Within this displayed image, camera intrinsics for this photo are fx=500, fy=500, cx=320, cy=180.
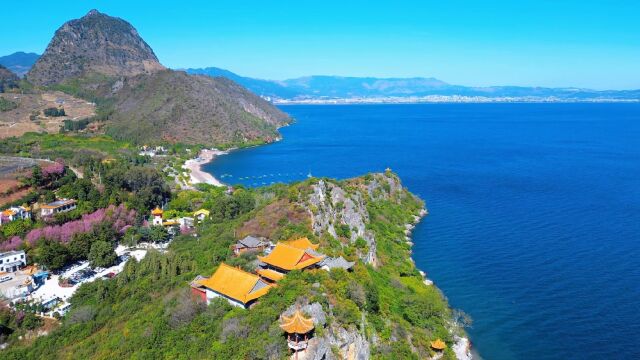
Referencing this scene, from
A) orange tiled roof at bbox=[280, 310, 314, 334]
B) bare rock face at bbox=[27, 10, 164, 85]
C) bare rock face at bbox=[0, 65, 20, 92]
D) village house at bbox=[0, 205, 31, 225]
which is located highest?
bare rock face at bbox=[27, 10, 164, 85]

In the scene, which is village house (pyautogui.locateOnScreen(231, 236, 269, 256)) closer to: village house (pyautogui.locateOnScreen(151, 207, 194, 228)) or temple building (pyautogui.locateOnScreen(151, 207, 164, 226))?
village house (pyautogui.locateOnScreen(151, 207, 194, 228))

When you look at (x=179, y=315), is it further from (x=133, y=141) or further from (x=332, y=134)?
(x=332, y=134)

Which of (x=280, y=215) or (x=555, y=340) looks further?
(x=280, y=215)

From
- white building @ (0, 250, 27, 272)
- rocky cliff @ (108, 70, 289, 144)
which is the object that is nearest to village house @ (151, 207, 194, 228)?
white building @ (0, 250, 27, 272)

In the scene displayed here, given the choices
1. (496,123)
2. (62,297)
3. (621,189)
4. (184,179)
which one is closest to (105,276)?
(62,297)

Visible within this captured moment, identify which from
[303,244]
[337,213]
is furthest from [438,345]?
[337,213]
